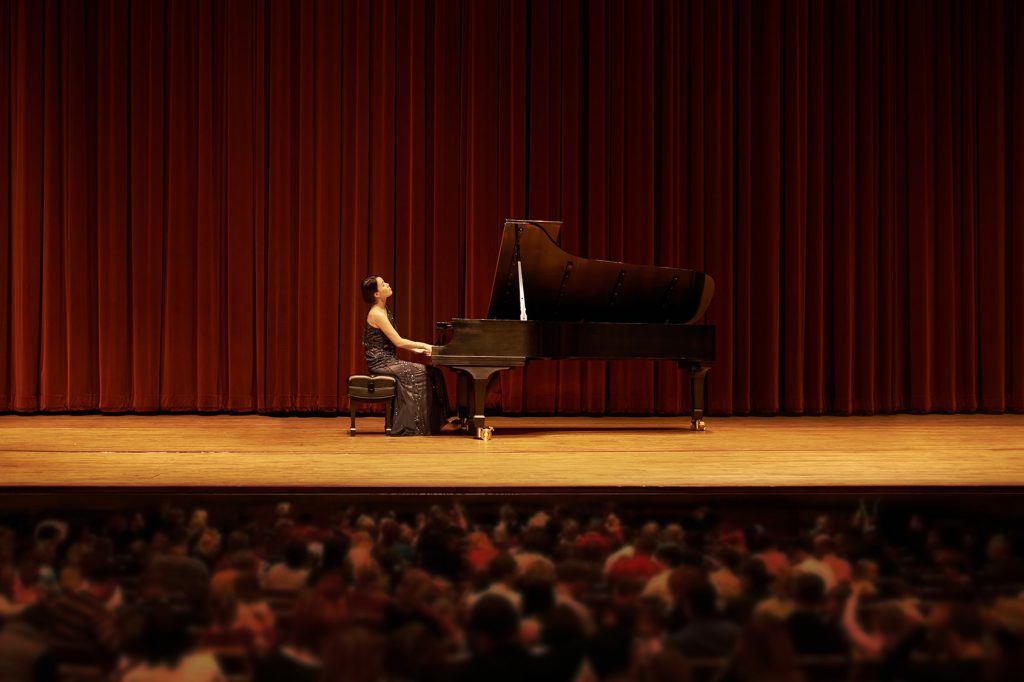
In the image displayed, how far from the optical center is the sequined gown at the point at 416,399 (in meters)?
5.51

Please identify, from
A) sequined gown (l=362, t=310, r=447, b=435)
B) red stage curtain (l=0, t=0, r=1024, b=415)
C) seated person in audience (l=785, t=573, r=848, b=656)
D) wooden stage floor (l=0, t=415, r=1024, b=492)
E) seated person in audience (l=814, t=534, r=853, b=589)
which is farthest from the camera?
red stage curtain (l=0, t=0, r=1024, b=415)

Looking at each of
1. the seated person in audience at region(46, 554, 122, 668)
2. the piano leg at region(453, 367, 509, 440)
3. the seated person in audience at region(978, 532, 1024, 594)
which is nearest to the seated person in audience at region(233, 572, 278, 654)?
the seated person in audience at region(46, 554, 122, 668)

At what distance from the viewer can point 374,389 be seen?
5523mm

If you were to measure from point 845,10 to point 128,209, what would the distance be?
537cm

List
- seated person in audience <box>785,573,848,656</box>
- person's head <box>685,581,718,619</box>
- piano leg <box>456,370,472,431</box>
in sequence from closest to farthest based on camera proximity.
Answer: seated person in audience <box>785,573,848,656</box>, person's head <box>685,581,718,619</box>, piano leg <box>456,370,472,431</box>

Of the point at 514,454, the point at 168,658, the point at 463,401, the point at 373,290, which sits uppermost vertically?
the point at 373,290

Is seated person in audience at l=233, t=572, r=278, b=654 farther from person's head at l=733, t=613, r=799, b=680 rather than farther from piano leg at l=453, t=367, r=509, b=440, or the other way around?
piano leg at l=453, t=367, r=509, b=440

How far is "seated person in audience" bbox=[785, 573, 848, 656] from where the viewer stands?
2055mm

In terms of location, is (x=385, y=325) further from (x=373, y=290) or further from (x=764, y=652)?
(x=764, y=652)

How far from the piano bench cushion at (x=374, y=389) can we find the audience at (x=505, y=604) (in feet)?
7.97

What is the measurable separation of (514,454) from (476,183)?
2.94m

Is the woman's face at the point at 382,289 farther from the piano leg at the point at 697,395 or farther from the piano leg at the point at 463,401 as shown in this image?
the piano leg at the point at 697,395

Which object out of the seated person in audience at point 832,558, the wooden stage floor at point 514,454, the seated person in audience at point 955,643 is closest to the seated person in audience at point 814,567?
the seated person in audience at point 832,558

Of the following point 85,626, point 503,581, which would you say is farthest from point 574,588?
point 85,626
